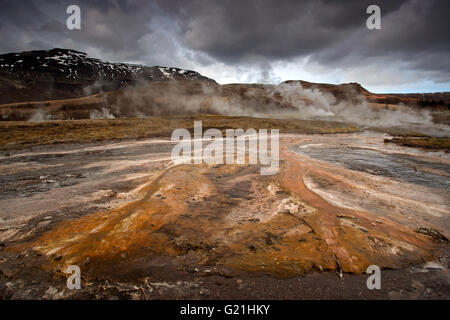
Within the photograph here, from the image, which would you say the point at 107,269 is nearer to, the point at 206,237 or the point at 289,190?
the point at 206,237

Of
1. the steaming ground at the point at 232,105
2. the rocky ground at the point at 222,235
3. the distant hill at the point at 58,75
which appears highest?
the distant hill at the point at 58,75

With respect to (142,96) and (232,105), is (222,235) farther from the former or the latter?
(232,105)

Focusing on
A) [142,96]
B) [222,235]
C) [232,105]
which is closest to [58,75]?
[142,96]

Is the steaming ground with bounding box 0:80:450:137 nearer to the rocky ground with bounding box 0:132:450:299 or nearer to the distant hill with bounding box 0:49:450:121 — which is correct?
the distant hill with bounding box 0:49:450:121

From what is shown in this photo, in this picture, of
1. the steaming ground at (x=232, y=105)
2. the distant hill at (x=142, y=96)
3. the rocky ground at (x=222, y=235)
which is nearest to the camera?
the rocky ground at (x=222, y=235)

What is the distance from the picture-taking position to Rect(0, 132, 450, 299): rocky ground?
277 centimetres

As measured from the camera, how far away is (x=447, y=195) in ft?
19.8

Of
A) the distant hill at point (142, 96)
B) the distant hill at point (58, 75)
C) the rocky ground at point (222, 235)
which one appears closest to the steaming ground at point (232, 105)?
the distant hill at point (142, 96)

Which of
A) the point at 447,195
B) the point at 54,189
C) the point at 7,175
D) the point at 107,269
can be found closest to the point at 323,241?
the point at 107,269

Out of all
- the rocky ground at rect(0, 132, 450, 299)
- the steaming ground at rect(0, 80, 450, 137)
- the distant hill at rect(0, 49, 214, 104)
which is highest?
the distant hill at rect(0, 49, 214, 104)

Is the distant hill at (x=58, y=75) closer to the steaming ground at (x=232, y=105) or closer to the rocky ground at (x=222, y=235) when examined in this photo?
the steaming ground at (x=232, y=105)

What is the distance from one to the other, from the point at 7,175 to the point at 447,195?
1399cm

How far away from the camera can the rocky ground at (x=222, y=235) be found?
9.09ft

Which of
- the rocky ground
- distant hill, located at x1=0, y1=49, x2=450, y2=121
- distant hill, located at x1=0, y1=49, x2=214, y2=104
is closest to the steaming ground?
distant hill, located at x1=0, y1=49, x2=450, y2=121
